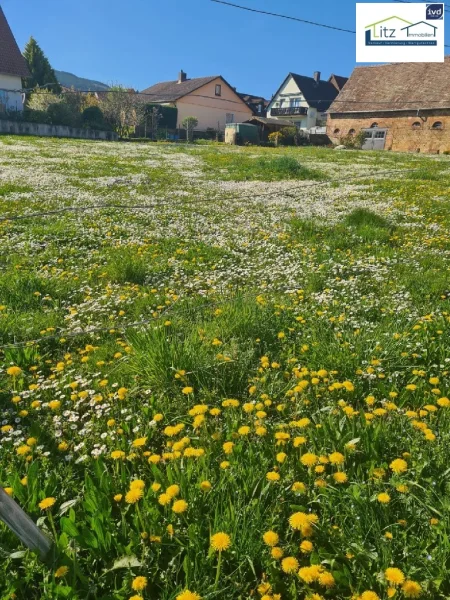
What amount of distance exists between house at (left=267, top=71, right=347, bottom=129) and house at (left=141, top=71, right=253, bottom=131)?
24.4 feet

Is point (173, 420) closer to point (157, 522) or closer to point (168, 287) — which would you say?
point (157, 522)

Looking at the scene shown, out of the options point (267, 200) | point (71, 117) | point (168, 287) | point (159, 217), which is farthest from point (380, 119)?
point (168, 287)

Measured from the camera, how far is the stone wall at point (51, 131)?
40500 mm

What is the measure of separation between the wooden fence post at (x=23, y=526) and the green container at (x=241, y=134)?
54.5 m

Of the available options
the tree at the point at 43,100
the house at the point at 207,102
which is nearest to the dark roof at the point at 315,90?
the house at the point at 207,102

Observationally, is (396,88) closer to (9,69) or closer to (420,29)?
(420,29)

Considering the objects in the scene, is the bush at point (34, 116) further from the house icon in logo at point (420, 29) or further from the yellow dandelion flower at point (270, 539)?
the yellow dandelion flower at point (270, 539)

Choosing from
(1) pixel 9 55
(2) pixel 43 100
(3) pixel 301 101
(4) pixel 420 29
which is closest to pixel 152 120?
(2) pixel 43 100

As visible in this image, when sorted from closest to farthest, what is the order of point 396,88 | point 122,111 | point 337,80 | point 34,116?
point 34,116
point 396,88
point 122,111
point 337,80

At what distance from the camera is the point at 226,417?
332 cm

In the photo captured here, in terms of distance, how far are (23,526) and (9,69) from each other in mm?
61871

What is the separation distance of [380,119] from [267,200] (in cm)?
4854

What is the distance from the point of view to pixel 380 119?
53.2 metres

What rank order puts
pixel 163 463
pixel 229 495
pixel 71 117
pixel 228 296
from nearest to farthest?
1. pixel 229 495
2. pixel 163 463
3. pixel 228 296
4. pixel 71 117
